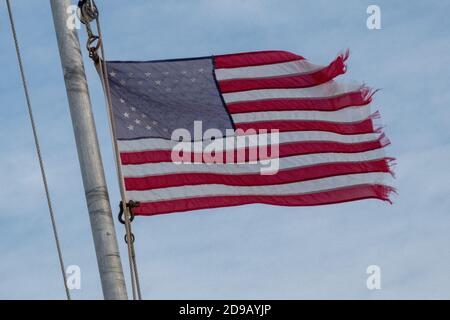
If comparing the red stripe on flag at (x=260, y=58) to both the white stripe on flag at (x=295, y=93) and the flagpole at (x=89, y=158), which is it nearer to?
the white stripe on flag at (x=295, y=93)

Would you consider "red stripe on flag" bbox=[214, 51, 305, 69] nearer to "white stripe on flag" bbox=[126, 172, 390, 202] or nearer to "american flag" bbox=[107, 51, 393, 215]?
"american flag" bbox=[107, 51, 393, 215]

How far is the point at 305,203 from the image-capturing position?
1691cm

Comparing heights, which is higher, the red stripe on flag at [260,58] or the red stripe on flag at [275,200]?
the red stripe on flag at [260,58]

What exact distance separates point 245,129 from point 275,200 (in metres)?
1.15

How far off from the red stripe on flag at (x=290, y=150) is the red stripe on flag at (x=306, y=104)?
515mm

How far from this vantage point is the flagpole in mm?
13766

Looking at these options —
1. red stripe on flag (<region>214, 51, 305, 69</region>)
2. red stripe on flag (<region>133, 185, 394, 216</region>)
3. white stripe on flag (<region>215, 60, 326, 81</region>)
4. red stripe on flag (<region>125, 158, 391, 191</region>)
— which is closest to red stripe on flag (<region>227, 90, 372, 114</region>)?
white stripe on flag (<region>215, 60, 326, 81</region>)

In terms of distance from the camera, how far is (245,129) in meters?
17.4

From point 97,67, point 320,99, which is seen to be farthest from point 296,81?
point 97,67

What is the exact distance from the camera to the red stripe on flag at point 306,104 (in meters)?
17.5

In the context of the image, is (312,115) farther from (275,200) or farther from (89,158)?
(89,158)

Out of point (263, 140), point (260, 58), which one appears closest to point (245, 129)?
point (263, 140)

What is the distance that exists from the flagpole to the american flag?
1607 mm

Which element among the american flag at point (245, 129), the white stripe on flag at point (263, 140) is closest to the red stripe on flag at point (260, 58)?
the american flag at point (245, 129)
